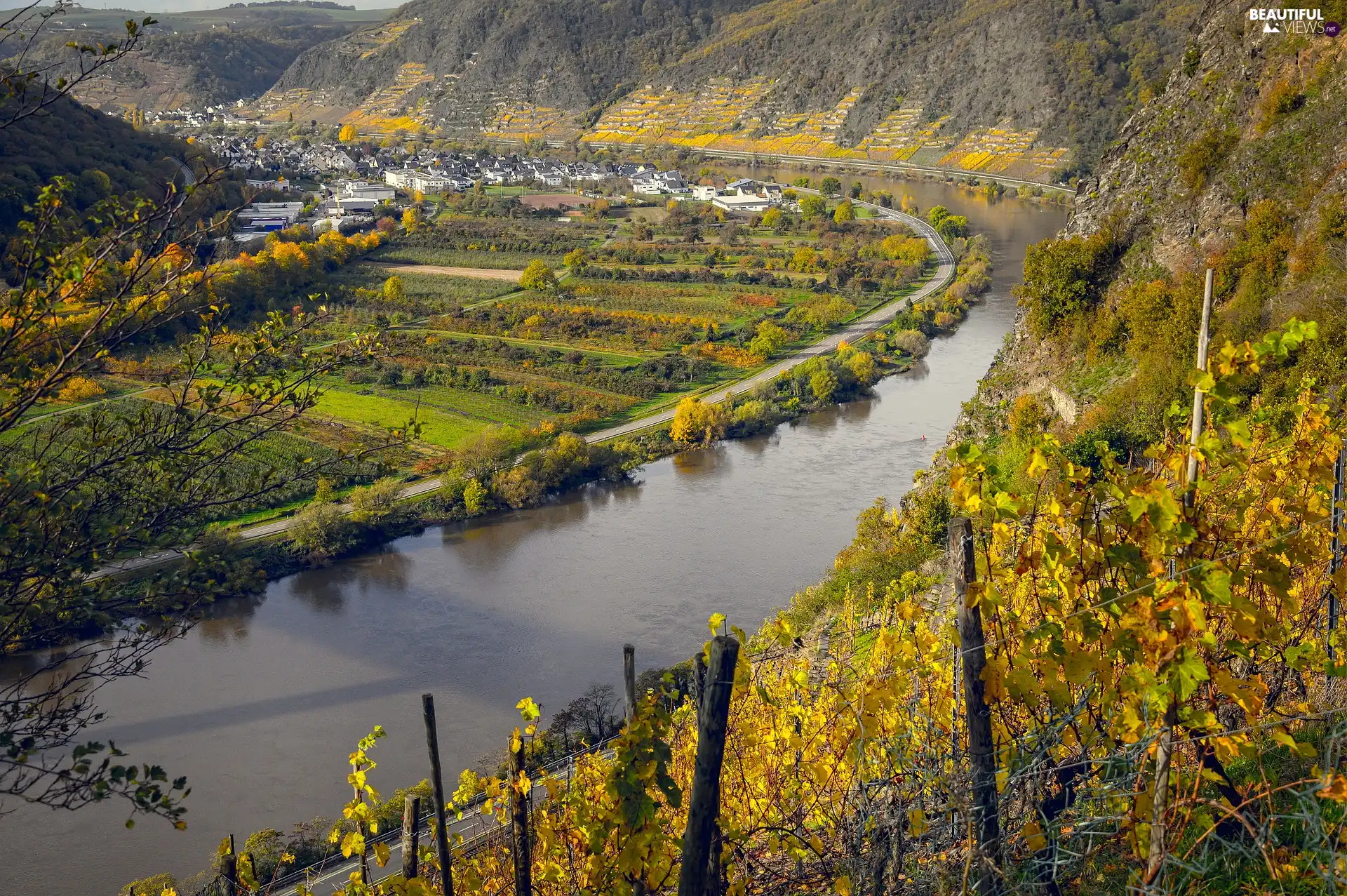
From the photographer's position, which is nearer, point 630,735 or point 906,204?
point 630,735

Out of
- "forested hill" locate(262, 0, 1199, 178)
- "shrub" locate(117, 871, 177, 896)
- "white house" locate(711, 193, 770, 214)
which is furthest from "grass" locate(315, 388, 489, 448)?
"forested hill" locate(262, 0, 1199, 178)

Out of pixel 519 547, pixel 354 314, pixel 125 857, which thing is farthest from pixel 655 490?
pixel 354 314

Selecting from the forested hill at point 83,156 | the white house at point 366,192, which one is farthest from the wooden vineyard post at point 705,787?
the white house at point 366,192

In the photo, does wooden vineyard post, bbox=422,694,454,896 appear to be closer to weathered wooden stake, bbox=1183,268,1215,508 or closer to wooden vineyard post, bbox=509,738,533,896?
wooden vineyard post, bbox=509,738,533,896

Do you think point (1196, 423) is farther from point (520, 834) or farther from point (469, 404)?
point (469, 404)

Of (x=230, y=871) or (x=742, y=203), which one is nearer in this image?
(x=230, y=871)

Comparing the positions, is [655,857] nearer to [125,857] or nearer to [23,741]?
[23,741]

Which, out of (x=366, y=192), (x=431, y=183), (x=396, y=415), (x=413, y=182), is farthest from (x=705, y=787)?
(x=413, y=182)
